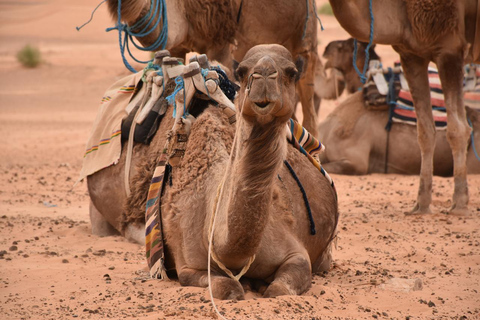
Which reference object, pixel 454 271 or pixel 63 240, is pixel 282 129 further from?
pixel 63 240

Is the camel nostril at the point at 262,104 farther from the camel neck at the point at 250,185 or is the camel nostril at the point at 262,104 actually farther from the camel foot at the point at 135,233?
the camel foot at the point at 135,233

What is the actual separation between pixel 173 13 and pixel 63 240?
249 centimetres

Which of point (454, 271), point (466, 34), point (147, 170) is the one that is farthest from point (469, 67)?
point (147, 170)

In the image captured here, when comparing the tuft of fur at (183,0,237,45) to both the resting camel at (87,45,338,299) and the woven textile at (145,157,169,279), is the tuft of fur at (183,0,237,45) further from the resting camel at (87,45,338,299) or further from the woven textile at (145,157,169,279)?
the woven textile at (145,157,169,279)

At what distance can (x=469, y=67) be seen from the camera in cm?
929

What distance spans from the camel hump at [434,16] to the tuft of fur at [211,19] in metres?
1.83

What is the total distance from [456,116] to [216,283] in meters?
4.02

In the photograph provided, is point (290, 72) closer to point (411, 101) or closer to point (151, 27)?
point (151, 27)

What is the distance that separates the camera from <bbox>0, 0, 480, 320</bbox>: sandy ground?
3.75m

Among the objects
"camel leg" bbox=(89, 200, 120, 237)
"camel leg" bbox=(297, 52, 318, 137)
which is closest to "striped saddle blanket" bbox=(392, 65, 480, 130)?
"camel leg" bbox=(297, 52, 318, 137)

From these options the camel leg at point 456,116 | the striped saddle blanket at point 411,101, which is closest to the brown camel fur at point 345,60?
the striped saddle blanket at point 411,101

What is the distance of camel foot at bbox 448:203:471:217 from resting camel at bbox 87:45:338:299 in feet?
8.16

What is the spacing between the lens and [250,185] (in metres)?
3.37

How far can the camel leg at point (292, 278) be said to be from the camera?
3.75m
